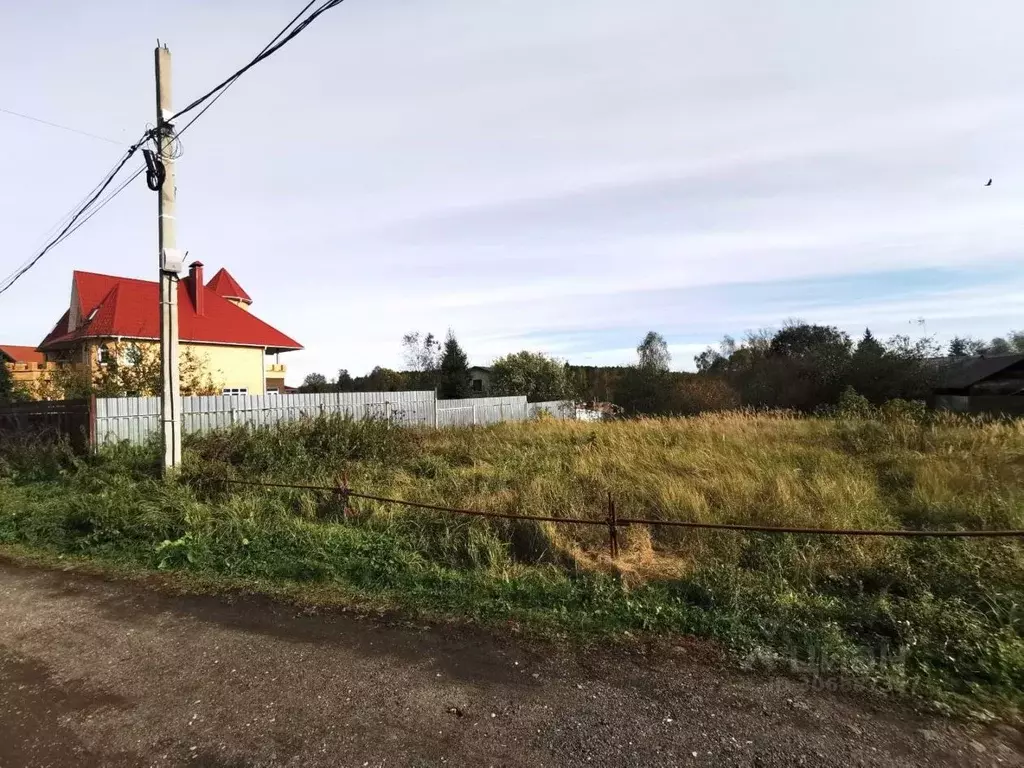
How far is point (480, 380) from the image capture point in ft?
167

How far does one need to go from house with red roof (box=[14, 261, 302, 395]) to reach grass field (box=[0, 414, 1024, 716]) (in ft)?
52.1

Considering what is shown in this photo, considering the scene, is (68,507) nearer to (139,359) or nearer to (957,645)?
(957,645)

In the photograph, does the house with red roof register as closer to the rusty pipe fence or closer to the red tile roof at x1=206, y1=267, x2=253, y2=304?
the red tile roof at x1=206, y1=267, x2=253, y2=304

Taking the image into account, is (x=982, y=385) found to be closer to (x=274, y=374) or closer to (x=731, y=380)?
(x=731, y=380)

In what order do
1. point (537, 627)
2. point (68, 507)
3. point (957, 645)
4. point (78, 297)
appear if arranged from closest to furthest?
point (957, 645), point (537, 627), point (68, 507), point (78, 297)

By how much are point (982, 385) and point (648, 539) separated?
35386mm

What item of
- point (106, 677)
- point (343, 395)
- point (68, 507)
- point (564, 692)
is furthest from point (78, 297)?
point (564, 692)

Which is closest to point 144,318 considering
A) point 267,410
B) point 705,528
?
point 267,410

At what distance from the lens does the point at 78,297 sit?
91.7 ft

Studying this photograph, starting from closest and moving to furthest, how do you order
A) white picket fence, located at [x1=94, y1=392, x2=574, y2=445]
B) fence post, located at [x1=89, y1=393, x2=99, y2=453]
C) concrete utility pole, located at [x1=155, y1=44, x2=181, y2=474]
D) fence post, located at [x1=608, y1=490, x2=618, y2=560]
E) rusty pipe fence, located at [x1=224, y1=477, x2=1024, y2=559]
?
rusty pipe fence, located at [x1=224, y1=477, x2=1024, y2=559], fence post, located at [x1=608, y1=490, x2=618, y2=560], concrete utility pole, located at [x1=155, y1=44, x2=181, y2=474], fence post, located at [x1=89, y1=393, x2=99, y2=453], white picket fence, located at [x1=94, y1=392, x2=574, y2=445]

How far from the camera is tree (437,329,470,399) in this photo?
1631 inches

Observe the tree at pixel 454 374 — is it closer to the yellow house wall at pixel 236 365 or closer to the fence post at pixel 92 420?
the yellow house wall at pixel 236 365

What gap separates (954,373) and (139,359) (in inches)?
1624

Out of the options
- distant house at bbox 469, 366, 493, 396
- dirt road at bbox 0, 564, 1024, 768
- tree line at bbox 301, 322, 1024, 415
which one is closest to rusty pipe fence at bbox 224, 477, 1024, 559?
dirt road at bbox 0, 564, 1024, 768
